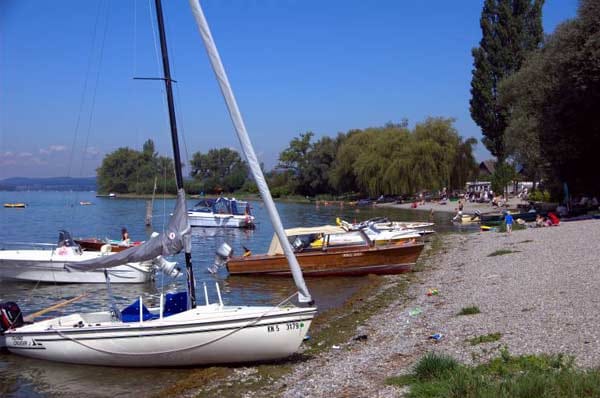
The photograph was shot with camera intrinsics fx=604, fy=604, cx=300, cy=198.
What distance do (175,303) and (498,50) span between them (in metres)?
62.4

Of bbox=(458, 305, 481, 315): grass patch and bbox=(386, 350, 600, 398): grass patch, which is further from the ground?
bbox=(386, 350, 600, 398): grass patch

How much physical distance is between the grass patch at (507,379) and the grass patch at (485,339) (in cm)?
160

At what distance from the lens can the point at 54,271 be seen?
26109 millimetres

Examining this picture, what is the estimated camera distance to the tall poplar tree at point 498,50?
67.2 m

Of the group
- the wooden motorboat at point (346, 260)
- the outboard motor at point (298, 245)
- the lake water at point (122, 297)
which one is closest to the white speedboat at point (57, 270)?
the lake water at point (122, 297)

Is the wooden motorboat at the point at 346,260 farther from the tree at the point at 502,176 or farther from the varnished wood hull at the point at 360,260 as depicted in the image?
the tree at the point at 502,176


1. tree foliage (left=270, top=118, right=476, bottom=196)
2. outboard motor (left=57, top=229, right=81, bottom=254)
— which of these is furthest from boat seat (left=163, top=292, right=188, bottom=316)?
tree foliage (left=270, top=118, right=476, bottom=196)

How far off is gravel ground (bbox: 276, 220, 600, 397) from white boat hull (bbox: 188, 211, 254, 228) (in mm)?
37559

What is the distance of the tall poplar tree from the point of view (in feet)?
220

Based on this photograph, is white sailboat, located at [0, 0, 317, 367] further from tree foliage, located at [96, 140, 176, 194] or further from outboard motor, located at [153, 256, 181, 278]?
tree foliage, located at [96, 140, 176, 194]

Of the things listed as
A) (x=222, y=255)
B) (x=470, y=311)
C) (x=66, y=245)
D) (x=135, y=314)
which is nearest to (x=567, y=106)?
(x=222, y=255)

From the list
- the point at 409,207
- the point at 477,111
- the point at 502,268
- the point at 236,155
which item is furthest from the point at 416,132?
the point at 236,155

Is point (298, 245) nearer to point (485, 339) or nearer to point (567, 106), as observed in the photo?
point (485, 339)

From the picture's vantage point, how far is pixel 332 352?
13359 mm
